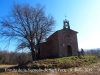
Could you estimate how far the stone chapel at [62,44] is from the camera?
23478 millimetres

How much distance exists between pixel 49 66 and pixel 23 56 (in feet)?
88.7

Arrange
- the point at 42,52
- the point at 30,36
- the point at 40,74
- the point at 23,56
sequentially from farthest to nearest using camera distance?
the point at 23,56
the point at 42,52
the point at 30,36
the point at 40,74

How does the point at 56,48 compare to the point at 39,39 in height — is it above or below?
below

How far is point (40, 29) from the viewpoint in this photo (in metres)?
22.8

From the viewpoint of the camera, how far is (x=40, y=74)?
12.4 meters

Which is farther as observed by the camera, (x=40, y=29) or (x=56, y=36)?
(x=56, y=36)

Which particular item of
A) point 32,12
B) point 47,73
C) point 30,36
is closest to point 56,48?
point 30,36

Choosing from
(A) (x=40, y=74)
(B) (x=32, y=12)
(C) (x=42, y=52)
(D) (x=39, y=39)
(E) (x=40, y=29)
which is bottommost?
(A) (x=40, y=74)

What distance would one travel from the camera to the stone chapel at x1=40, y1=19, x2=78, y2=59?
23.5 meters

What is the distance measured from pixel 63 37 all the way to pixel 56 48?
2556 millimetres

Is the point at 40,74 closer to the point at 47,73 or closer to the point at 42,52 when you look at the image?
the point at 47,73

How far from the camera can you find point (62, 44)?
23.5 m

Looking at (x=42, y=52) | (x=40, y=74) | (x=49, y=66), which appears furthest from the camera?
(x=42, y=52)

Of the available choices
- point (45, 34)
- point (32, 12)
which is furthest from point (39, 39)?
point (32, 12)
